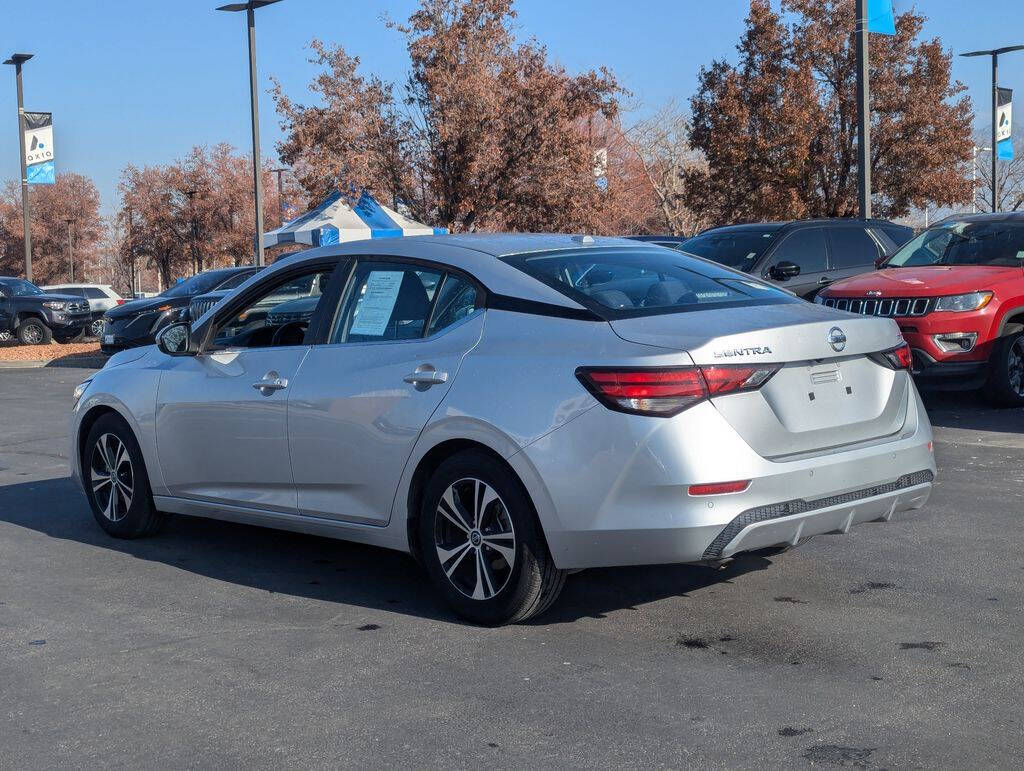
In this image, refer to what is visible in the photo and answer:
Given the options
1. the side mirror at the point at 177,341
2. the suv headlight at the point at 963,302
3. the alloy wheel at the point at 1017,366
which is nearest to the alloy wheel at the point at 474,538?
the side mirror at the point at 177,341

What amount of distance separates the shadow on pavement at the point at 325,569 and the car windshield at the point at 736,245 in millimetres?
8014

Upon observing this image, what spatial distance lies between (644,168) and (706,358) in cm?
5486

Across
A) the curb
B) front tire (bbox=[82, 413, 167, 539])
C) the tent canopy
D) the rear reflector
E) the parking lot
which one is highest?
the tent canopy

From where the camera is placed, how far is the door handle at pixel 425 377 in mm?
5156

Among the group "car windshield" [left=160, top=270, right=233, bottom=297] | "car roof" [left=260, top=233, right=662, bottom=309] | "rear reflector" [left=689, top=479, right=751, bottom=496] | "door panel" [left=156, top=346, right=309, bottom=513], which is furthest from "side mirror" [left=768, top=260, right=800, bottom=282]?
"car windshield" [left=160, top=270, right=233, bottom=297]

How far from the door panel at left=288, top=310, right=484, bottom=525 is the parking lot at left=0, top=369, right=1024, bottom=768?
1.62 feet

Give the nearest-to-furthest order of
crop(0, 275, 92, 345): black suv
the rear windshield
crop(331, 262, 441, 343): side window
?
1. the rear windshield
2. crop(331, 262, 441, 343): side window
3. crop(0, 275, 92, 345): black suv

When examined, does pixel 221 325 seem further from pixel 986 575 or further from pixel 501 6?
pixel 501 6

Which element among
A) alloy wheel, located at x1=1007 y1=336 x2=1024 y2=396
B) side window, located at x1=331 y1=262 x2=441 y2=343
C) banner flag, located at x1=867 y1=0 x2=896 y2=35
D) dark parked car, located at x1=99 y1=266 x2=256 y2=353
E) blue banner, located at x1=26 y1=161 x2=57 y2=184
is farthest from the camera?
blue banner, located at x1=26 y1=161 x2=57 y2=184

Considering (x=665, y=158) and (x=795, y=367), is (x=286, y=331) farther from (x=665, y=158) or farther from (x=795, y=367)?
(x=665, y=158)

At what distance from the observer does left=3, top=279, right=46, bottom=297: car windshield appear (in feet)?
98.1

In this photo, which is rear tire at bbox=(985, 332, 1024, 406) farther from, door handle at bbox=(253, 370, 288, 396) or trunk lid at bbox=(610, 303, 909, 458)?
door handle at bbox=(253, 370, 288, 396)

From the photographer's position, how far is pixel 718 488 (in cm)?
456

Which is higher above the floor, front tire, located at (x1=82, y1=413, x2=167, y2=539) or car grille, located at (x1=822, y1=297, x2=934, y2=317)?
car grille, located at (x1=822, y1=297, x2=934, y2=317)
